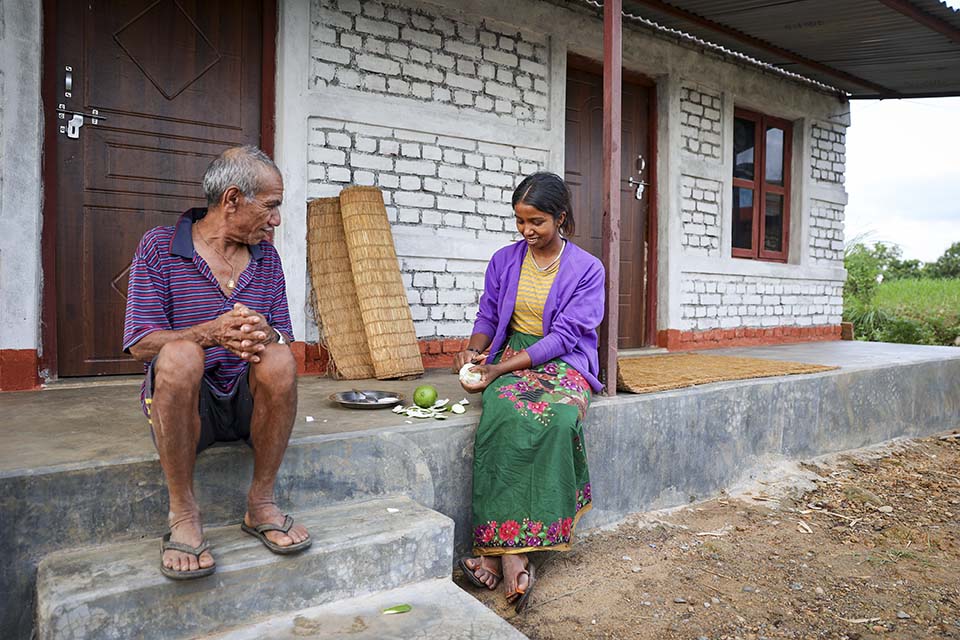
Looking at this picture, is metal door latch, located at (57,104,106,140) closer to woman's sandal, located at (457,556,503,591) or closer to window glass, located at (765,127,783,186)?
woman's sandal, located at (457,556,503,591)

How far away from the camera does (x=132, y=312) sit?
84.0 inches

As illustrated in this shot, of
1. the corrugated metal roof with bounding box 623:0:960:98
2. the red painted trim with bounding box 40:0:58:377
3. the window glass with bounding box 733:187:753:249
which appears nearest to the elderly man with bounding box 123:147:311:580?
the red painted trim with bounding box 40:0:58:377

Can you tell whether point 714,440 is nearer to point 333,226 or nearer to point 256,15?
point 333,226

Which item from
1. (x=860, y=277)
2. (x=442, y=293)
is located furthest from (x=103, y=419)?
(x=860, y=277)

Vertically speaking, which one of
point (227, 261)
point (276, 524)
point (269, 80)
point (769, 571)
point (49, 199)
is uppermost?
point (269, 80)

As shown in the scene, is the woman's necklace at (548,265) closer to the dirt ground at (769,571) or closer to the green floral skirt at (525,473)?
the green floral skirt at (525,473)

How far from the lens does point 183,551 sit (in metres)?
2.05

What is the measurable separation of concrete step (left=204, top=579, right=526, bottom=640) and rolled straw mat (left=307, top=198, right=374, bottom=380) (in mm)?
2374

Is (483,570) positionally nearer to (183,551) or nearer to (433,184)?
(183,551)

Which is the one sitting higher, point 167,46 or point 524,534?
point 167,46

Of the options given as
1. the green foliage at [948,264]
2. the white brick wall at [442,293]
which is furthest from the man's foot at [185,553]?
the green foliage at [948,264]

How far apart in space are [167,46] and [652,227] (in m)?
4.65

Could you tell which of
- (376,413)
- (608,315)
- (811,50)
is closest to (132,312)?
(376,413)

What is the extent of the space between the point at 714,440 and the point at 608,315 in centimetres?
117
